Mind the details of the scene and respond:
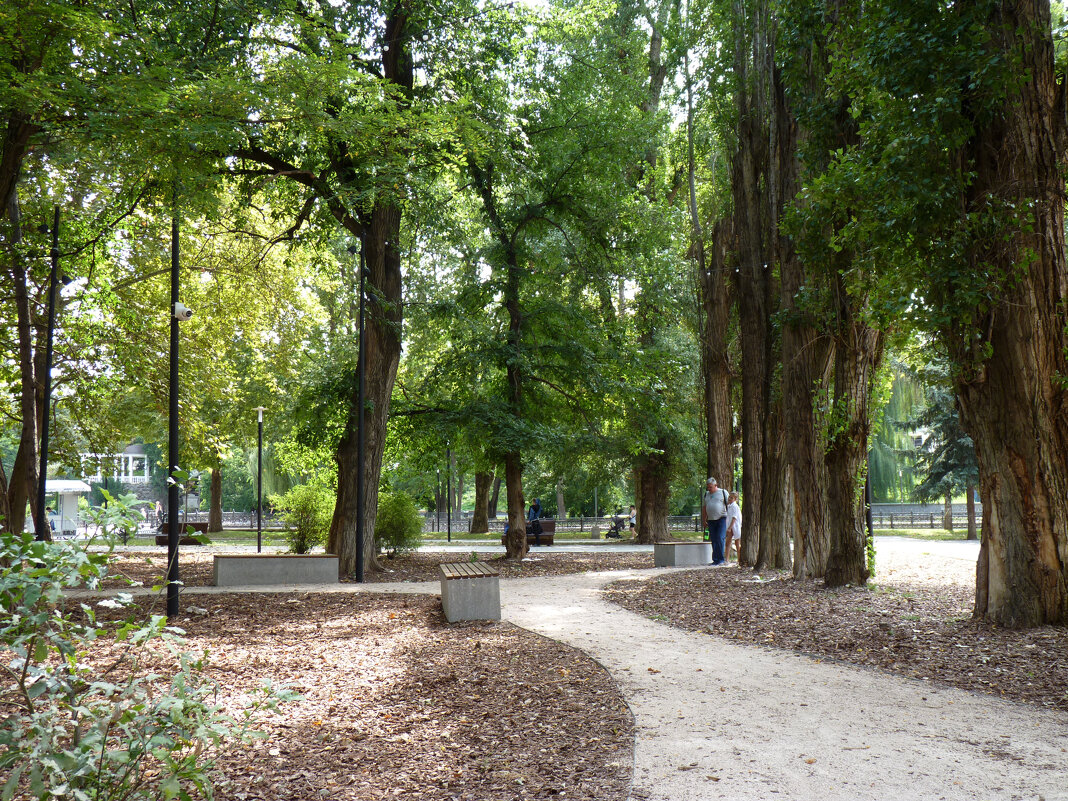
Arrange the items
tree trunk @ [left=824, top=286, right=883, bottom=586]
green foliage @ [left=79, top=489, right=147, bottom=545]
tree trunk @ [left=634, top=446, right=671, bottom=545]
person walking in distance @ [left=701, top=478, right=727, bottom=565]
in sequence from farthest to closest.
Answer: tree trunk @ [left=634, top=446, right=671, bottom=545]
person walking in distance @ [left=701, top=478, right=727, bottom=565]
tree trunk @ [left=824, top=286, right=883, bottom=586]
green foliage @ [left=79, top=489, right=147, bottom=545]

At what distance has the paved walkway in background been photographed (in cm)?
400

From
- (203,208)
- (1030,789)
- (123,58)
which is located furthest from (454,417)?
(1030,789)

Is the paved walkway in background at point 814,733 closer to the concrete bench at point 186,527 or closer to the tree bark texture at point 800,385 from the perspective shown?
the concrete bench at point 186,527

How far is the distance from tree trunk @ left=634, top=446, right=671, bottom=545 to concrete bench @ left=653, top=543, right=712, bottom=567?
6.20m

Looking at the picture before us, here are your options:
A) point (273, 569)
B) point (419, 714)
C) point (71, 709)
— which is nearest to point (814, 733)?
point (419, 714)

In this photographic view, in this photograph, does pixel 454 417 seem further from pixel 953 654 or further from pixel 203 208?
pixel 953 654

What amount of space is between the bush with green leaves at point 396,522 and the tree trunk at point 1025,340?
12.8 m

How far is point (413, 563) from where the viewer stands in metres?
17.6

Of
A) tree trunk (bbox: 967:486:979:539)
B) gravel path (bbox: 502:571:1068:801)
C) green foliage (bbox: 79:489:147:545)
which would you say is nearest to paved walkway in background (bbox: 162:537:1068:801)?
gravel path (bbox: 502:571:1068:801)

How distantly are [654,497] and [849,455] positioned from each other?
45.5 feet

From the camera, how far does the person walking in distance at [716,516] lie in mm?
16594

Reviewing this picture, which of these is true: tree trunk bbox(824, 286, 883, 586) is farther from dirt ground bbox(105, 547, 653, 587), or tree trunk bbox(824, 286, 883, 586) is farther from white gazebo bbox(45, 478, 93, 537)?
white gazebo bbox(45, 478, 93, 537)

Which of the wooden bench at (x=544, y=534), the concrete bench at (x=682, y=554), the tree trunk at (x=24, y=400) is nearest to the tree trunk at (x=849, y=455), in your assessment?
the concrete bench at (x=682, y=554)

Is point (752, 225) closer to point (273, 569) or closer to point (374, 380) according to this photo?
point (374, 380)
